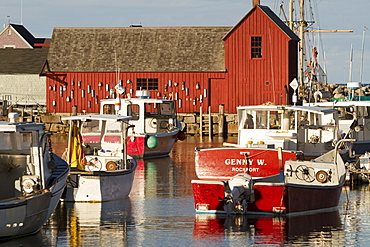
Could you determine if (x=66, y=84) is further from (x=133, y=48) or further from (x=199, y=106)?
(x=199, y=106)

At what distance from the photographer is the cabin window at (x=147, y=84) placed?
162ft

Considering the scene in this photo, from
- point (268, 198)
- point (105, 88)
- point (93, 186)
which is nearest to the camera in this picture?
point (268, 198)

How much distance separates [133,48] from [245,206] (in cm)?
3320

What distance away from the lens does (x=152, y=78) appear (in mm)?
49500

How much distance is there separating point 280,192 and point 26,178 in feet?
17.7

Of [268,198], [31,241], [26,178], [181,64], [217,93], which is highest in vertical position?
[181,64]

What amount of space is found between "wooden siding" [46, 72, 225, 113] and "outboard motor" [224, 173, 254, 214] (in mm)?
30570

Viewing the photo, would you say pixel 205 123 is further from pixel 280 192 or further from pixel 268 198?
pixel 280 192

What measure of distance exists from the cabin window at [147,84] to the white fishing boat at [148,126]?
1362 cm

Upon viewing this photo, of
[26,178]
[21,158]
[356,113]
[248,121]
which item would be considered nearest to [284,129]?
[248,121]

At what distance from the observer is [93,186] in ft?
66.1

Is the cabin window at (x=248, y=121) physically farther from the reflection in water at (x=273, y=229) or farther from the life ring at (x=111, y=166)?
the reflection in water at (x=273, y=229)

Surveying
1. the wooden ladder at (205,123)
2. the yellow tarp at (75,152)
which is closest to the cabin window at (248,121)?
the yellow tarp at (75,152)

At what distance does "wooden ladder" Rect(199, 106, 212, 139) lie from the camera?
47.3 m
